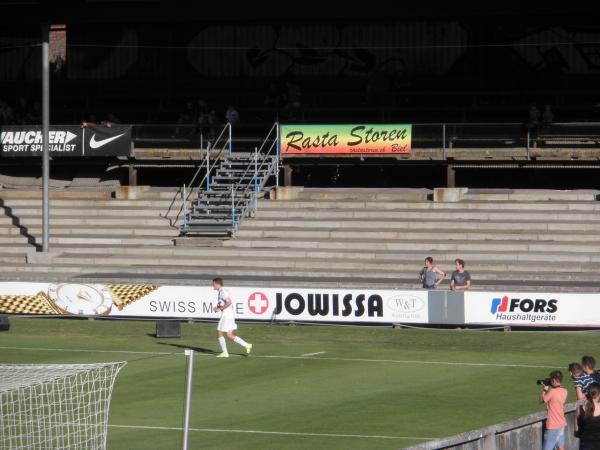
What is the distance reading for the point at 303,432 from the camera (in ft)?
66.7

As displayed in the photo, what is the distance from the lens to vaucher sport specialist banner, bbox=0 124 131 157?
156 ft

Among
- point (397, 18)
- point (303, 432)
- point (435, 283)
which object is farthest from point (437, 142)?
point (303, 432)

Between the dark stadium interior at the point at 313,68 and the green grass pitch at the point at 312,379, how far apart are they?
15346 mm

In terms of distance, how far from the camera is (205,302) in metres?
35.1

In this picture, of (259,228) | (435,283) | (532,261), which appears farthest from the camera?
(259,228)

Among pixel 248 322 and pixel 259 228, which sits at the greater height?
pixel 259 228

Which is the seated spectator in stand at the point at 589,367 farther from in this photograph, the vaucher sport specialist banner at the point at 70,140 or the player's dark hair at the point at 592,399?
the vaucher sport specialist banner at the point at 70,140

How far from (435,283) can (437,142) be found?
11.2 metres

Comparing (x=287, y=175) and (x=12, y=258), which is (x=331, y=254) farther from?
(x=12, y=258)

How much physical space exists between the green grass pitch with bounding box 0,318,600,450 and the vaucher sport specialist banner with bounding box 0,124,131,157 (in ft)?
40.4

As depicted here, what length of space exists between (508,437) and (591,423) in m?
1.29

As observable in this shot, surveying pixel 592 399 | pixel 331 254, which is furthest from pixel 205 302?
pixel 592 399

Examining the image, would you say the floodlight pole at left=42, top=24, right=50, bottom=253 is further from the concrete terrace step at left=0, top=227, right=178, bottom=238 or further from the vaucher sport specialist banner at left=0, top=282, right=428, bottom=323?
the vaucher sport specialist banner at left=0, top=282, right=428, bottom=323

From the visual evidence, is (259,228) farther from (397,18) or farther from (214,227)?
(397,18)
